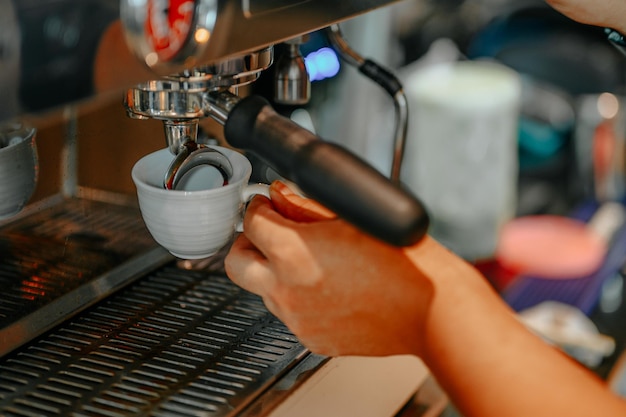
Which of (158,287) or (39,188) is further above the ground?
(39,188)

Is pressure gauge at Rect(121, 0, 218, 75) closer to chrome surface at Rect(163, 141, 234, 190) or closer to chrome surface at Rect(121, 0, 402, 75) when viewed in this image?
chrome surface at Rect(121, 0, 402, 75)

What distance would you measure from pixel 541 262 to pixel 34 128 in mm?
960

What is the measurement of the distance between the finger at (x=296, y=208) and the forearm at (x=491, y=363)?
0.08m

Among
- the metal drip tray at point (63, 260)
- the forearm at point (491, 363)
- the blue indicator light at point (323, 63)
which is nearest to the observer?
the forearm at point (491, 363)

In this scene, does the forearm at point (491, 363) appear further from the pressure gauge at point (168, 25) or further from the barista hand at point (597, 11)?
the barista hand at point (597, 11)

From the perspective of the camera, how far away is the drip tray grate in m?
0.62

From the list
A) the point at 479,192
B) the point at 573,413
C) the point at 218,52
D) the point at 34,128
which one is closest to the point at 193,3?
the point at 218,52

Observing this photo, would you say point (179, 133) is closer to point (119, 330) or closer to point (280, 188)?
point (280, 188)

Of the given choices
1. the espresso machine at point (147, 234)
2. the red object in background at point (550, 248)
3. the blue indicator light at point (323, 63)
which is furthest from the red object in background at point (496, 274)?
the espresso machine at point (147, 234)

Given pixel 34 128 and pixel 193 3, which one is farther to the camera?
pixel 34 128

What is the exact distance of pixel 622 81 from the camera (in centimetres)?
166

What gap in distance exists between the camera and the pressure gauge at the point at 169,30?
0.44 meters

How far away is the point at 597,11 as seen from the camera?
0.80 metres

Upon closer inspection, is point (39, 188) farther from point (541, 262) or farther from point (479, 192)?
point (479, 192)
